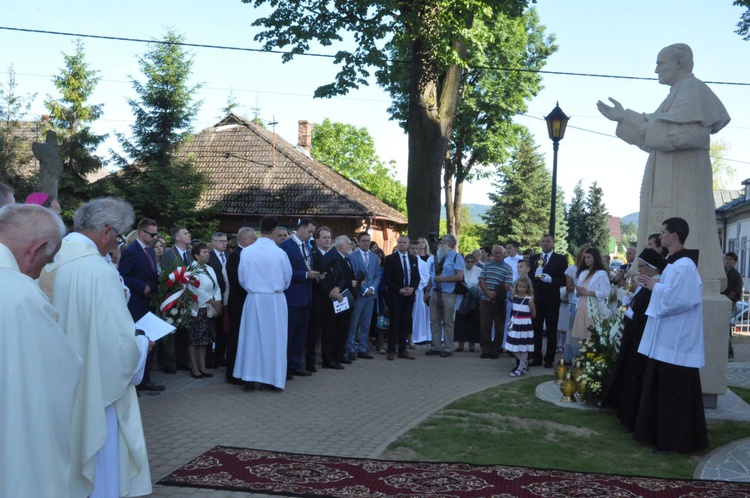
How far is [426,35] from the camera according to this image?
733 inches

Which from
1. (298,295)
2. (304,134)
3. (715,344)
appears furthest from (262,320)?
(304,134)

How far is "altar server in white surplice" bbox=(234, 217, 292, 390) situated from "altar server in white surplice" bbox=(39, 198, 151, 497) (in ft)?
17.8

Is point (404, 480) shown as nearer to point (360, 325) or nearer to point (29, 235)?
point (29, 235)

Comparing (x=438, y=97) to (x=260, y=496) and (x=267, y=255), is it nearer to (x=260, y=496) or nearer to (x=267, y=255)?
(x=267, y=255)

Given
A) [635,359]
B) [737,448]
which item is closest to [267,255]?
[635,359]

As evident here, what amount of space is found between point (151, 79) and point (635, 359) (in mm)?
26663

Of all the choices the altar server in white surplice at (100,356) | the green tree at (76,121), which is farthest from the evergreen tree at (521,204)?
the altar server in white surplice at (100,356)

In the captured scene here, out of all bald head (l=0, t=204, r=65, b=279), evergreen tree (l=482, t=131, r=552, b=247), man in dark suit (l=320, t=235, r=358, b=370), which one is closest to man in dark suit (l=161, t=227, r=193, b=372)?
man in dark suit (l=320, t=235, r=358, b=370)

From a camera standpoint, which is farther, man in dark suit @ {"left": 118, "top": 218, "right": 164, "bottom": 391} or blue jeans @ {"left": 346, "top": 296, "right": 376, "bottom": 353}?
blue jeans @ {"left": 346, "top": 296, "right": 376, "bottom": 353}

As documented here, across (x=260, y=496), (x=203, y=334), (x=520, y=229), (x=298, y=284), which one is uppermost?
(x=520, y=229)

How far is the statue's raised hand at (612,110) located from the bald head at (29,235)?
840 cm

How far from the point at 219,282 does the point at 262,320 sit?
1838mm

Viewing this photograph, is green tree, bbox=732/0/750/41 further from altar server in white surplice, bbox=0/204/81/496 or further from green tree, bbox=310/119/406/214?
green tree, bbox=310/119/406/214

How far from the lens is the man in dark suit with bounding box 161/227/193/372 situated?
11422 millimetres
